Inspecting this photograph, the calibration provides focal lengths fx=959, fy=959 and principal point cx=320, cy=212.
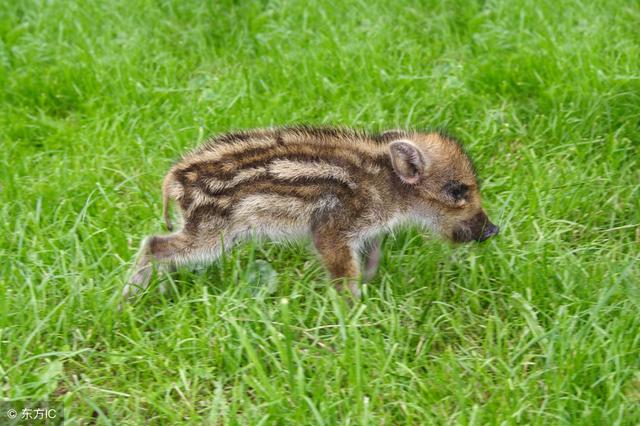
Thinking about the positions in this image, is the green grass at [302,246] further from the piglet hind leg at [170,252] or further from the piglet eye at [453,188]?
the piglet eye at [453,188]

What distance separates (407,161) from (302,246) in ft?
2.66

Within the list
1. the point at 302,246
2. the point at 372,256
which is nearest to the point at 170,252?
the point at 302,246

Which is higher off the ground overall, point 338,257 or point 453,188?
point 453,188

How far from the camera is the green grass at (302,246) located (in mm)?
4578

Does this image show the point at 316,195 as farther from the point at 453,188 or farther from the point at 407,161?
the point at 453,188

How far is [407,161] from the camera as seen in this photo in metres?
5.57

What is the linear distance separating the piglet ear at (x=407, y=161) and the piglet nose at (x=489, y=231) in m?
0.49

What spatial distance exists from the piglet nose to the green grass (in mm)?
68

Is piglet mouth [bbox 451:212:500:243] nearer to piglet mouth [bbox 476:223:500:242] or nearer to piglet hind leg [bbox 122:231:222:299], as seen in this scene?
piglet mouth [bbox 476:223:500:242]

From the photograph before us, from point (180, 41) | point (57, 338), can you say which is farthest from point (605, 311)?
point (180, 41)

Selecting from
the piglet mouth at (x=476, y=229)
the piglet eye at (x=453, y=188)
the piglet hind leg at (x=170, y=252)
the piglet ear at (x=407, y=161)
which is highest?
the piglet ear at (x=407, y=161)

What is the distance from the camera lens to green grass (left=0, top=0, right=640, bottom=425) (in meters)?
4.58

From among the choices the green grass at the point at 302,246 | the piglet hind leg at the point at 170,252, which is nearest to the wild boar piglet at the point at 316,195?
the piglet hind leg at the point at 170,252

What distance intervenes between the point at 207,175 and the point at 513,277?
1797mm
